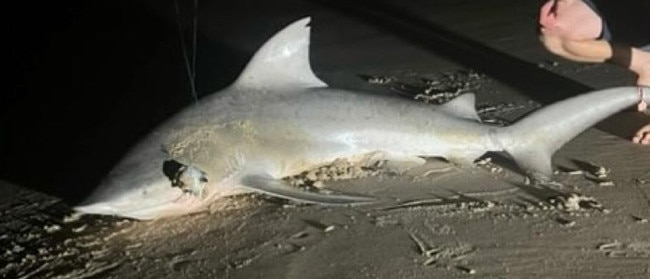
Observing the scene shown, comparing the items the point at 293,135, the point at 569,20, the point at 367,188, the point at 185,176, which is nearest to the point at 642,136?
the point at 569,20

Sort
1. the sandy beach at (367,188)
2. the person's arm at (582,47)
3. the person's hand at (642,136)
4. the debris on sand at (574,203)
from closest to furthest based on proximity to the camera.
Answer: the sandy beach at (367,188)
the debris on sand at (574,203)
the person's hand at (642,136)
the person's arm at (582,47)

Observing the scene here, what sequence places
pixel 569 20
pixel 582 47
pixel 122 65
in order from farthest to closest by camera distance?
pixel 122 65
pixel 582 47
pixel 569 20

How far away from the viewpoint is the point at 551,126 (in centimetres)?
402

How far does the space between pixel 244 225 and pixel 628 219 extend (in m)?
1.50

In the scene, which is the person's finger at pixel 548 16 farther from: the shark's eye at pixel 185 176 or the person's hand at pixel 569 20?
the shark's eye at pixel 185 176

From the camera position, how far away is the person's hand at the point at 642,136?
172 inches

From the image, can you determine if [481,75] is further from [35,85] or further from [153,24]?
[153,24]

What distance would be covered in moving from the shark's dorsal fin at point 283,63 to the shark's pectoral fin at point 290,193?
468 millimetres

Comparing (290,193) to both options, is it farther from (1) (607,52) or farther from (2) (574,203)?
(1) (607,52)

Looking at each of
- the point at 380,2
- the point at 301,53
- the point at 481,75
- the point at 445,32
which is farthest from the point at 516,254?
the point at 380,2

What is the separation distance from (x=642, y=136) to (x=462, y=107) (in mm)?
869

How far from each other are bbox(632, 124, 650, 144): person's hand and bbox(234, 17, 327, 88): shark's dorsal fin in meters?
1.47

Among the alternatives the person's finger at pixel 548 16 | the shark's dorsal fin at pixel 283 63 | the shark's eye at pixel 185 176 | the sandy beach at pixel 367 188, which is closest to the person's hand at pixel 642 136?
the sandy beach at pixel 367 188

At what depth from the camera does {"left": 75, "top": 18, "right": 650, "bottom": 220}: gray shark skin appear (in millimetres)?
3854
